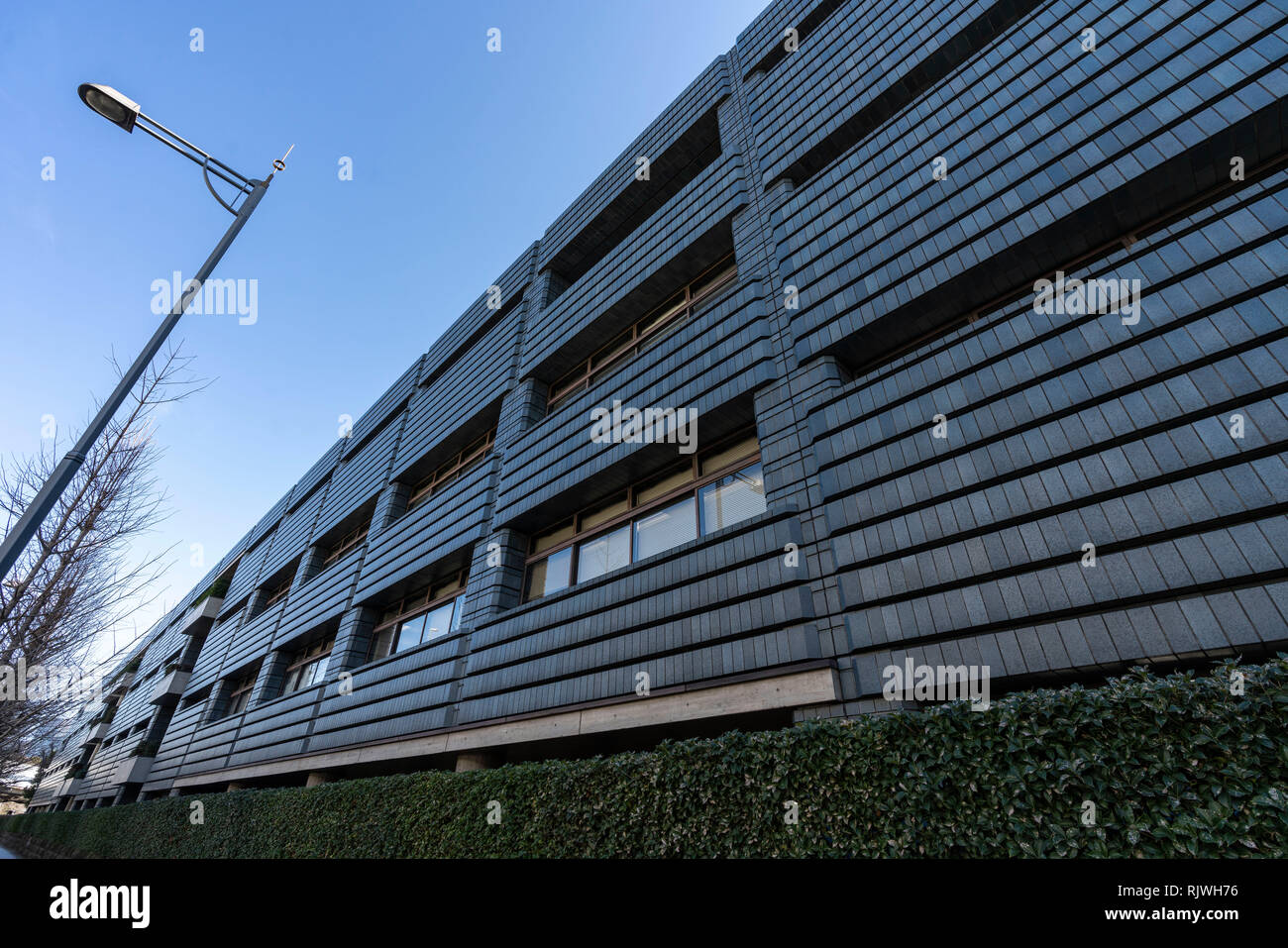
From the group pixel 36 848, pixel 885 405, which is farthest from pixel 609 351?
pixel 36 848

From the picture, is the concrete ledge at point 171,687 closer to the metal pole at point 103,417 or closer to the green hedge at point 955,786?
the green hedge at point 955,786

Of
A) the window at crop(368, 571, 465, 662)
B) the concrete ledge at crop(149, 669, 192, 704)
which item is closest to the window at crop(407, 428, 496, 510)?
the window at crop(368, 571, 465, 662)

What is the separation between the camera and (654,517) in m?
12.0

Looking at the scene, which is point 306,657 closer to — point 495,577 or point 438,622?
point 438,622

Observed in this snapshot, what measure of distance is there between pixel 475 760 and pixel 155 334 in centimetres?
966

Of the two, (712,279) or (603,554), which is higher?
(712,279)

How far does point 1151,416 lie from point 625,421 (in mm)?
8998

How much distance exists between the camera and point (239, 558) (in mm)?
40719

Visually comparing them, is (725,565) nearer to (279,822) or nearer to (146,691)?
(279,822)

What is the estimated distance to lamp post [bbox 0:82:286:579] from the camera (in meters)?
5.23

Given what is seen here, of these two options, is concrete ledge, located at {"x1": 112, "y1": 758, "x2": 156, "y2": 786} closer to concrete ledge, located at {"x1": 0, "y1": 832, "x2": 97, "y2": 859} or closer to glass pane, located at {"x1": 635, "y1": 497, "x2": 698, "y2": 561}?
concrete ledge, located at {"x1": 0, "y1": 832, "x2": 97, "y2": 859}

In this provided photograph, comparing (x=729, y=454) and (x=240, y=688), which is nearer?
(x=729, y=454)
